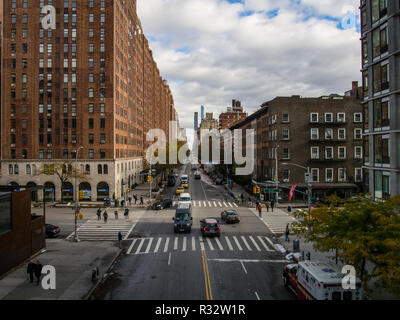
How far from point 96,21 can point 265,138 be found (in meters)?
38.2

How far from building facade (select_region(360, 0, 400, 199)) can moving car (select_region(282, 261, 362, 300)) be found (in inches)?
462

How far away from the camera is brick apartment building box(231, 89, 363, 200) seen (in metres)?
55.5

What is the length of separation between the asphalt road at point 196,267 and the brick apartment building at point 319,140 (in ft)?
78.0

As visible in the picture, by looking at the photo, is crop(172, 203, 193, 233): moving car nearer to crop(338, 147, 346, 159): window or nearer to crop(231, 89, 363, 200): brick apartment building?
crop(231, 89, 363, 200): brick apartment building

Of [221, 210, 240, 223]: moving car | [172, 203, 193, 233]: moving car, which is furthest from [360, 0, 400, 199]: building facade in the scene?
[172, 203, 193, 233]: moving car

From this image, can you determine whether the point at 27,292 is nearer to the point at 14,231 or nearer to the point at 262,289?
the point at 14,231

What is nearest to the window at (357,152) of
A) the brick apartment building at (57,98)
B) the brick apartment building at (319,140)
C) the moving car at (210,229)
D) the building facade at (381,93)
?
the brick apartment building at (319,140)

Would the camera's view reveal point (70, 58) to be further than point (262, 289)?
Yes

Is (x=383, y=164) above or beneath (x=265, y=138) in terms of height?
beneath

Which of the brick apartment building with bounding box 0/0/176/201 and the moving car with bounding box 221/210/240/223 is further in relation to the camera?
the brick apartment building with bounding box 0/0/176/201

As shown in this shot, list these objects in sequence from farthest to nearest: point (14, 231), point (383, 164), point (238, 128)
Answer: point (238, 128) < point (383, 164) < point (14, 231)

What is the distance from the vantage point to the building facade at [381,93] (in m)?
22.8
